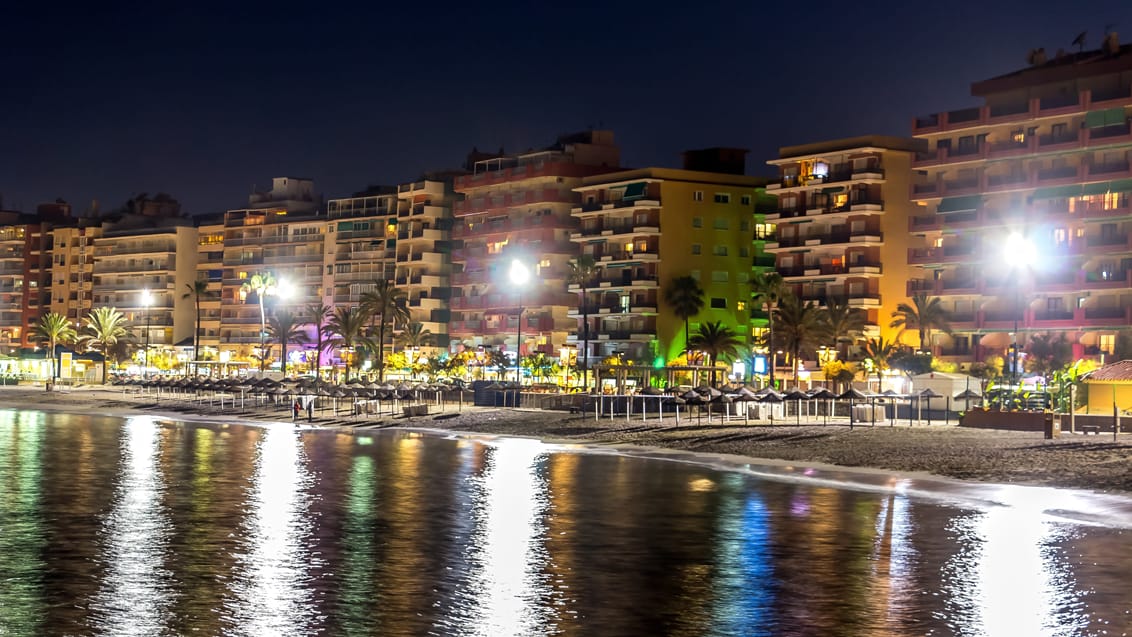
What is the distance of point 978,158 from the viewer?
362 ft

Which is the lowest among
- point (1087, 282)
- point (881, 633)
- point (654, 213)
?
point (881, 633)

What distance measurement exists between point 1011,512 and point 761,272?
3877 inches

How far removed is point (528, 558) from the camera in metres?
31.4

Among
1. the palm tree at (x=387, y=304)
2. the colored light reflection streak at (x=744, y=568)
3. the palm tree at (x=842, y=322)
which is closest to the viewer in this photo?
the colored light reflection streak at (x=744, y=568)

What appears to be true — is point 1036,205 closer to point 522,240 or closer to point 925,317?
point 925,317

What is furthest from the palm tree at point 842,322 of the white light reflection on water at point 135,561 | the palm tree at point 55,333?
the palm tree at point 55,333

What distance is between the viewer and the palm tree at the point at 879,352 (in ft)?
364

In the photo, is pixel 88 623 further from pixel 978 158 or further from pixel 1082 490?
pixel 978 158

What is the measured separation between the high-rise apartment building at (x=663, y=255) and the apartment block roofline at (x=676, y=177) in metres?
0.10

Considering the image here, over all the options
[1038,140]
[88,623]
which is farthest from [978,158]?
[88,623]

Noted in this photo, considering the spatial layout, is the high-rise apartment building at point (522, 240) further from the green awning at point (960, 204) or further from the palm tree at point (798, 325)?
the green awning at point (960, 204)

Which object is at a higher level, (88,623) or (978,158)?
(978,158)

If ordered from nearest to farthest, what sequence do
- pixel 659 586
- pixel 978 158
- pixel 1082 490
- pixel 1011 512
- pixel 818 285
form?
pixel 659 586, pixel 1011 512, pixel 1082 490, pixel 978 158, pixel 818 285

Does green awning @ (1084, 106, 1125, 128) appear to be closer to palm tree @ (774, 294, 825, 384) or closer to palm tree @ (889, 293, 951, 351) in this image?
palm tree @ (889, 293, 951, 351)
